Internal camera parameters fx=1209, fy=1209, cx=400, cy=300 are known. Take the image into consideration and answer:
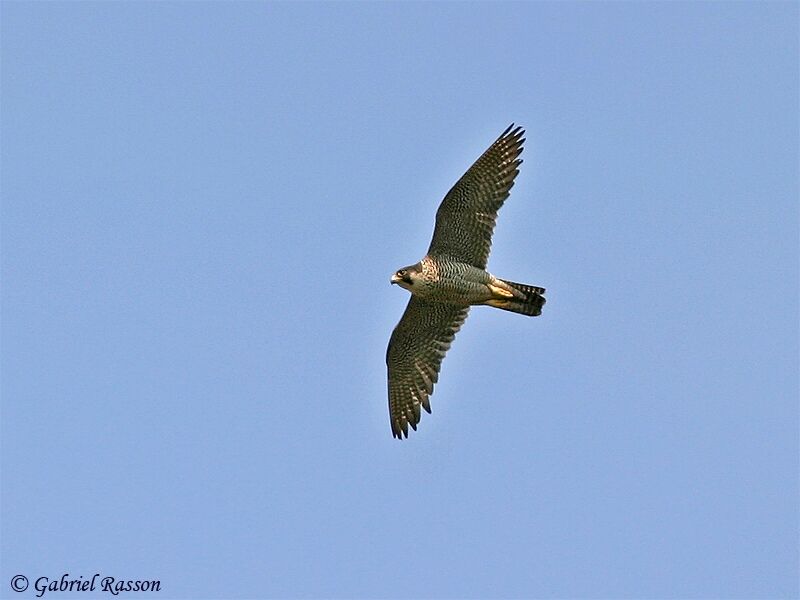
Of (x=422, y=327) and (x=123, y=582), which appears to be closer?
(x=123, y=582)

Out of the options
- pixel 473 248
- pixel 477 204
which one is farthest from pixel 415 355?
pixel 477 204

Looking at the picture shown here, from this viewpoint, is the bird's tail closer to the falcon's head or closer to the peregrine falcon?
the peregrine falcon

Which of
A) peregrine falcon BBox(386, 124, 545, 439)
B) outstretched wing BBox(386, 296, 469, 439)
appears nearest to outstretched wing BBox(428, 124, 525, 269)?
peregrine falcon BBox(386, 124, 545, 439)

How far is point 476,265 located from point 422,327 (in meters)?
1.65

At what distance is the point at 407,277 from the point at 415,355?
1.98 meters

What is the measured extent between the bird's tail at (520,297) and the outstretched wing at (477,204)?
17.6 inches

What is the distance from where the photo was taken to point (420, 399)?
60.7 ft

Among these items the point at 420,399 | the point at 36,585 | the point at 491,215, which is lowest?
the point at 36,585

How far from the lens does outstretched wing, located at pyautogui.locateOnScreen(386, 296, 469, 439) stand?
18172 millimetres

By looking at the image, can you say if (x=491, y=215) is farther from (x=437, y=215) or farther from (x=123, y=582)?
(x=123, y=582)

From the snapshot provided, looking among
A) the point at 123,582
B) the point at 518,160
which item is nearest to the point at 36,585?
A: the point at 123,582

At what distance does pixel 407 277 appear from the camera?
55.4ft

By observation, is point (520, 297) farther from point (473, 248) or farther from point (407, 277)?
point (407, 277)

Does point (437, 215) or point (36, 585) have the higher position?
point (437, 215)
